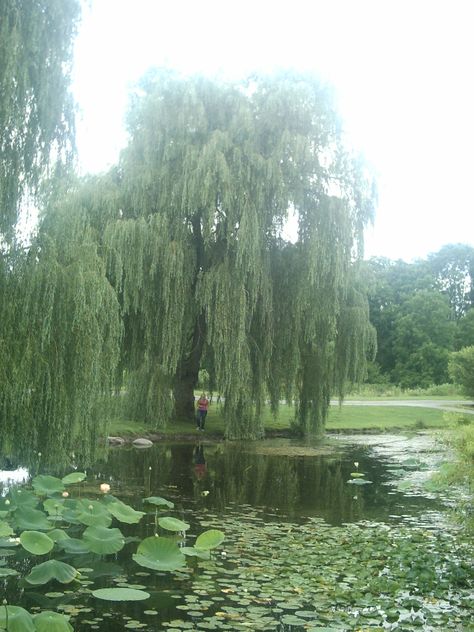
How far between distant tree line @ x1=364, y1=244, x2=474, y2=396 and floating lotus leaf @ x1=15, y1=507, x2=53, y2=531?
38.9 m

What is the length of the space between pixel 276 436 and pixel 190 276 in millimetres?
6009

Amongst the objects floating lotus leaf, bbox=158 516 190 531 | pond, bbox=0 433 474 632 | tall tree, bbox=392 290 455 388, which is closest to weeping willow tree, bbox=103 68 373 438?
pond, bbox=0 433 474 632

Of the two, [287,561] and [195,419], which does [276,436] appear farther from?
[287,561]

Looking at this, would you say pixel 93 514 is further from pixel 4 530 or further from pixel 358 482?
pixel 358 482

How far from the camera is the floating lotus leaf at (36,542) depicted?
18.2ft

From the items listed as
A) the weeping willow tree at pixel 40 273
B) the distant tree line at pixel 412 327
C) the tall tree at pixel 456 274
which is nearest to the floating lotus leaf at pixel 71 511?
the weeping willow tree at pixel 40 273

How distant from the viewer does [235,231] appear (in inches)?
591

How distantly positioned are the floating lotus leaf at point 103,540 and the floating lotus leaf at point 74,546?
0.15 ft

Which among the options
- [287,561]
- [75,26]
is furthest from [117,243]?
[287,561]

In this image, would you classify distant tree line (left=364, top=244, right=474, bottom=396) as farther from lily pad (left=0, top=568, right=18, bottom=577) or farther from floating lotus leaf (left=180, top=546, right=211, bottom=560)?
lily pad (left=0, top=568, right=18, bottom=577)

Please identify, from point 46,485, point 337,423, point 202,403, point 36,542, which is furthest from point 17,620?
point 337,423

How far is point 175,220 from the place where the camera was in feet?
49.4

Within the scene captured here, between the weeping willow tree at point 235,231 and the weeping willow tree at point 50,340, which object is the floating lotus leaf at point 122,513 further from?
the weeping willow tree at point 235,231

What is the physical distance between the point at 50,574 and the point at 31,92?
384 centimetres
